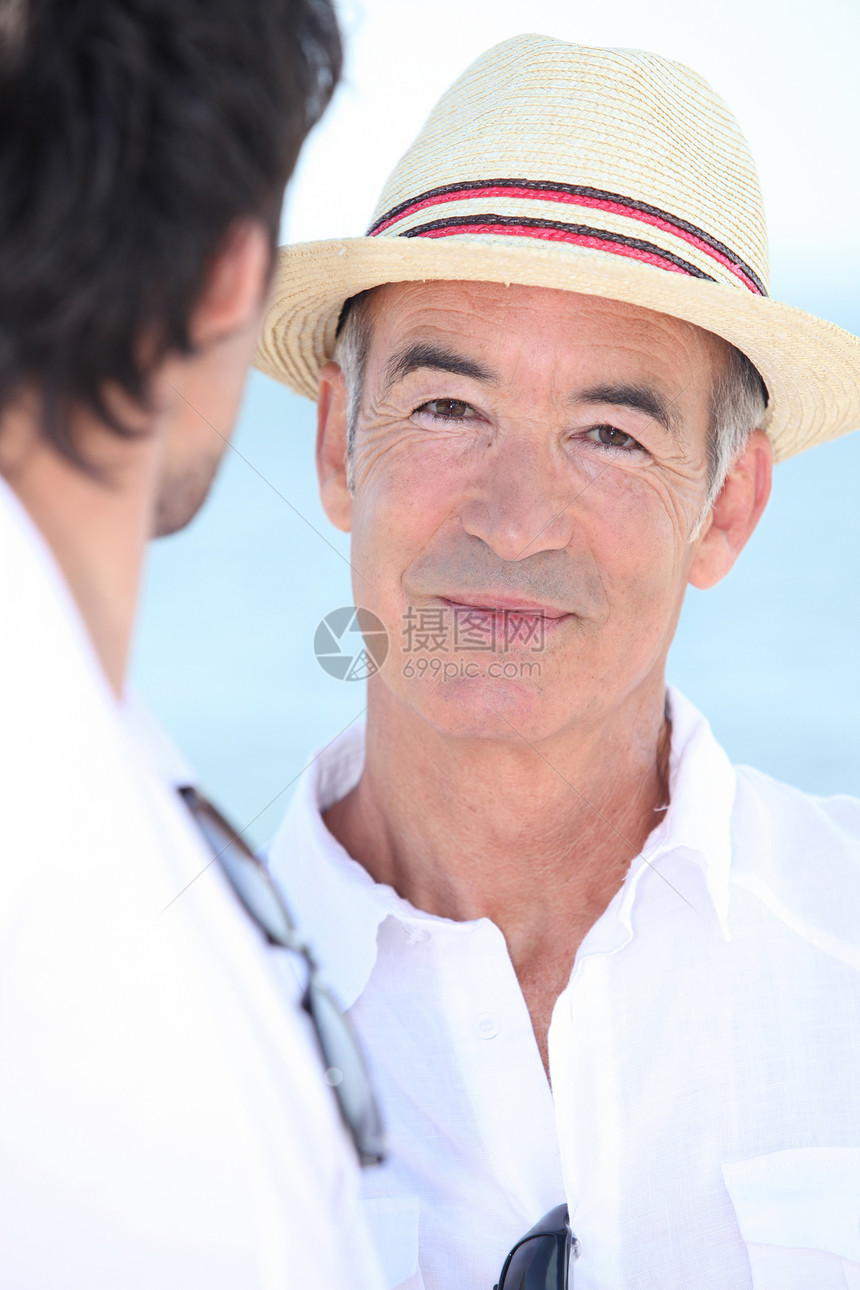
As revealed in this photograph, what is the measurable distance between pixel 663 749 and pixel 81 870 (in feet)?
4.21

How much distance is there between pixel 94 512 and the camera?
2.16ft

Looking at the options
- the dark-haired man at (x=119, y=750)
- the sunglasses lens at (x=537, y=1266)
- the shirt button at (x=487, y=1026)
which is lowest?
the sunglasses lens at (x=537, y=1266)

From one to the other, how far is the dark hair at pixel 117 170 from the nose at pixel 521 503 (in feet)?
2.74

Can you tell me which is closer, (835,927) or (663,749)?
(835,927)

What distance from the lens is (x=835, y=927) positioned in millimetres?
1518

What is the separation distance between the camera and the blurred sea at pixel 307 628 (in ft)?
5.59

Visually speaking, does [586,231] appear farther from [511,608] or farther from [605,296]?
[511,608]

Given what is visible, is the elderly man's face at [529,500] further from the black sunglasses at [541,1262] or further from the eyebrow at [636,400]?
the black sunglasses at [541,1262]

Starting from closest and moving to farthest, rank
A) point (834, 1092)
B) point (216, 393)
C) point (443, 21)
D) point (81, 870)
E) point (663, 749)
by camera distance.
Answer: point (81, 870), point (216, 393), point (834, 1092), point (663, 749), point (443, 21)

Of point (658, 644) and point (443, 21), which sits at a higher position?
point (443, 21)

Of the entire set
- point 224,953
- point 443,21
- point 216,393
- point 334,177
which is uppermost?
point 443,21

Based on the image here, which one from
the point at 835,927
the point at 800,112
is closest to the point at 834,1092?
the point at 835,927

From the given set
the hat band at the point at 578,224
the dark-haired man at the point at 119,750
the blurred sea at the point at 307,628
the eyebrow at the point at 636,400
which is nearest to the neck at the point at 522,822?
the blurred sea at the point at 307,628

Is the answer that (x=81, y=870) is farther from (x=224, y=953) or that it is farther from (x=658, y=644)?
(x=658, y=644)
